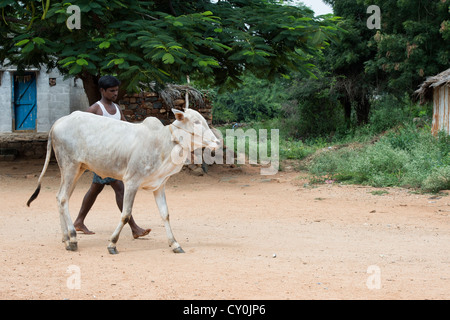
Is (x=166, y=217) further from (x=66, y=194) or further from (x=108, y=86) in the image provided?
(x=108, y=86)

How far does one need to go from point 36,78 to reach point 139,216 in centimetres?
1279

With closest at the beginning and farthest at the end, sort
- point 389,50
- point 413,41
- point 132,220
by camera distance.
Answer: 1. point 132,220
2. point 413,41
3. point 389,50

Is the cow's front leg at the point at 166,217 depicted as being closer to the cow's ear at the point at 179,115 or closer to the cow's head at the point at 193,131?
the cow's head at the point at 193,131

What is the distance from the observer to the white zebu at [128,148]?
5645mm

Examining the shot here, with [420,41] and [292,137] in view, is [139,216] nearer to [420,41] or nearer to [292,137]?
[420,41]

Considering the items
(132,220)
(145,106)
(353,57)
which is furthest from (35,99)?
(132,220)

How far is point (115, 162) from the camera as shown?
573cm

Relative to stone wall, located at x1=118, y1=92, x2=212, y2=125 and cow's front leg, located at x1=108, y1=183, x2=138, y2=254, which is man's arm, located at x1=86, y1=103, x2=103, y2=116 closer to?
cow's front leg, located at x1=108, y1=183, x2=138, y2=254

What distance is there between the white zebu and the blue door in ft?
50.3

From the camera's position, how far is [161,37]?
10.2 meters

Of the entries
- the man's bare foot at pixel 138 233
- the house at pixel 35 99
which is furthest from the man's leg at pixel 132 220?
the house at pixel 35 99

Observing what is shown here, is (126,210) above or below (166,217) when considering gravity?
above

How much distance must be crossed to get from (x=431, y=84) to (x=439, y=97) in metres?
0.64

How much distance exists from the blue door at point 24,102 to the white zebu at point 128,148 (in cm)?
1532
